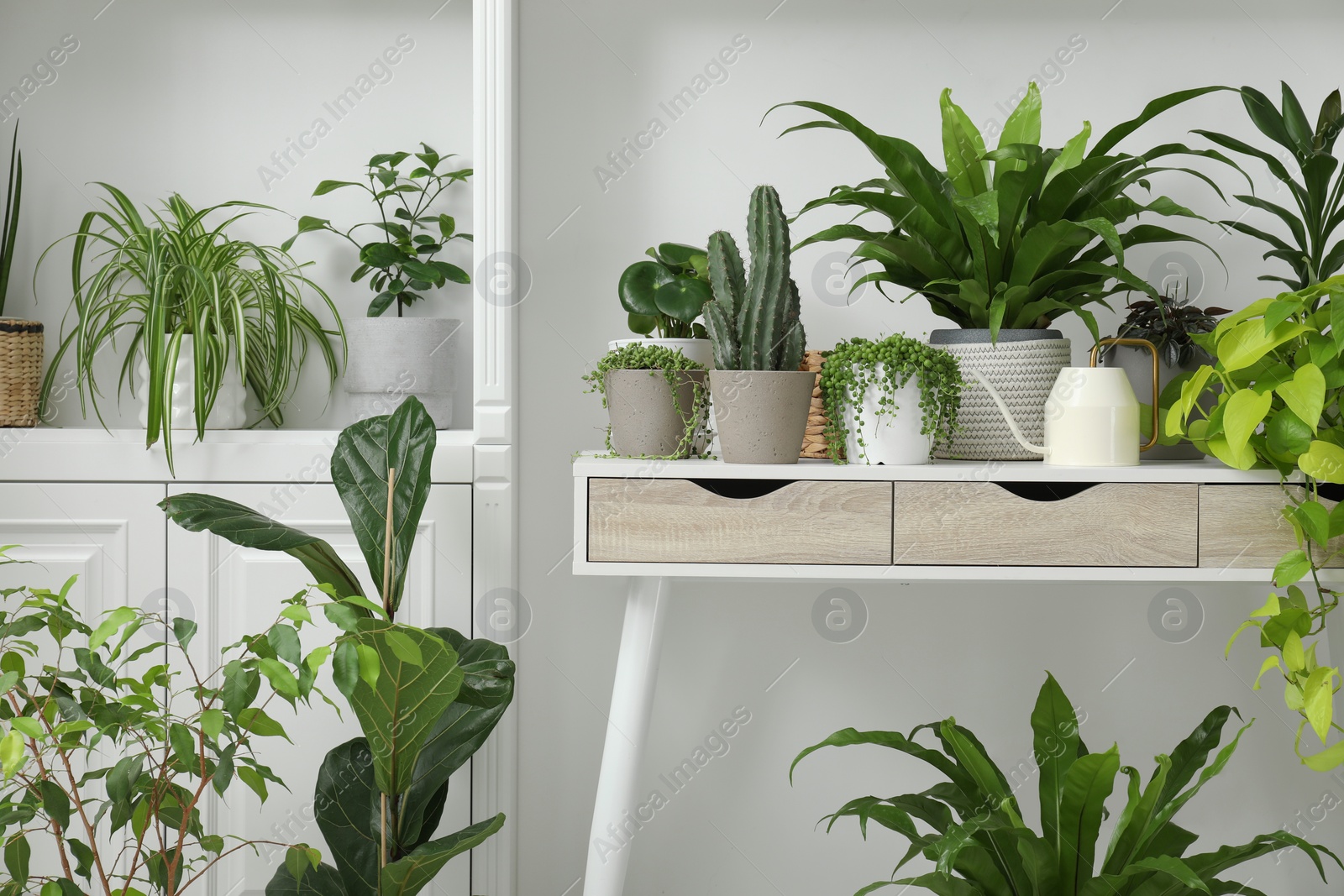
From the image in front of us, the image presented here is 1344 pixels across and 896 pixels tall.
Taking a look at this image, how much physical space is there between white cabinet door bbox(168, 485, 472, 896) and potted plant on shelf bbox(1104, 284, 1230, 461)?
989 millimetres

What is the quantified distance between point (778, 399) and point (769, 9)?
33.4 inches

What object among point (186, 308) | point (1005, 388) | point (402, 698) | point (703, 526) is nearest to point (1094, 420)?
A: point (1005, 388)

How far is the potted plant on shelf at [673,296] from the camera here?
127 centimetres

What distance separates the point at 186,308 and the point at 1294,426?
1.48 metres

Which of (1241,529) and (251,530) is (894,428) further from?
(251,530)

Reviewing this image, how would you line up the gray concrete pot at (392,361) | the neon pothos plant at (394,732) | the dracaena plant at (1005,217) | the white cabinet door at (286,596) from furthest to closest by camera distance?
the gray concrete pot at (392,361) < the white cabinet door at (286,596) < the dracaena plant at (1005,217) < the neon pothos plant at (394,732)

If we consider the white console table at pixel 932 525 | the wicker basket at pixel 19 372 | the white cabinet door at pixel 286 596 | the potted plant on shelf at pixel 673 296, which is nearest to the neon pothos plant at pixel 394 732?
the white cabinet door at pixel 286 596

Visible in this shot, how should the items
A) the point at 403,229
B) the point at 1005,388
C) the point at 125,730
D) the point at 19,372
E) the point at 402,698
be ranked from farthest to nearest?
the point at 403,229
the point at 19,372
the point at 1005,388
the point at 402,698
the point at 125,730

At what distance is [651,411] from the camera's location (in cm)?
120

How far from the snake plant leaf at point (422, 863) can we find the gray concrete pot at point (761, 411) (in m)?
0.57

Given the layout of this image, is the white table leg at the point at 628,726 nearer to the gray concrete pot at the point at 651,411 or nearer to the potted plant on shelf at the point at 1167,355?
the gray concrete pot at the point at 651,411

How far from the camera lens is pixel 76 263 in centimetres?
147

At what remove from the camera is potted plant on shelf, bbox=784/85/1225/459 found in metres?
1.18

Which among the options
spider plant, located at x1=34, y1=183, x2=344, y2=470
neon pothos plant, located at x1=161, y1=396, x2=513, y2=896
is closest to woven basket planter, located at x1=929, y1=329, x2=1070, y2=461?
neon pothos plant, located at x1=161, y1=396, x2=513, y2=896
